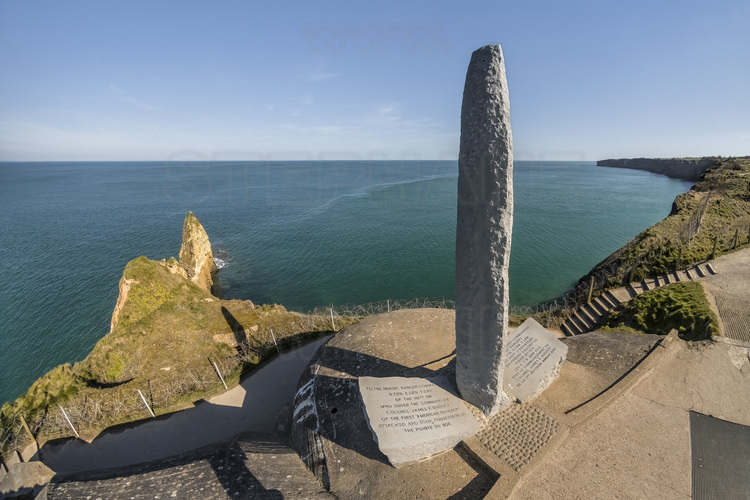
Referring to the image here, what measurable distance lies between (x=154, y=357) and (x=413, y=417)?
10.5 metres

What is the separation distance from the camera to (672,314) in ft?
38.1

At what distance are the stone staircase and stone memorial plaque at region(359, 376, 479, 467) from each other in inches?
389

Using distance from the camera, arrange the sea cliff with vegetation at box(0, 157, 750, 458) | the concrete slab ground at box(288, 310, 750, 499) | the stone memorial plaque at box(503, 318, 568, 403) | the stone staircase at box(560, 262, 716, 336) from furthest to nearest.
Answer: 1. the stone staircase at box(560, 262, 716, 336)
2. the sea cliff with vegetation at box(0, 157, 750, 458)
3. the stone memorial plaque at box(503, 318, 568, 403)
4. the concrete slab ground at box(288, 310, 750, 499)

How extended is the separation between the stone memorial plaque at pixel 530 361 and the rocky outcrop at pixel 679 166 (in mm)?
97700

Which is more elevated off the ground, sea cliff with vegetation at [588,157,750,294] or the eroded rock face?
sea cliff with vegetation at [588,157,750,294]

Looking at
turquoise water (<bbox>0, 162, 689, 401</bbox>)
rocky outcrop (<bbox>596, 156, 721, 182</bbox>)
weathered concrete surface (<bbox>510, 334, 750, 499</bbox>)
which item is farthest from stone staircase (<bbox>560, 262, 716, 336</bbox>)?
rocky outcrop (<bbox>596, 156, 721, 182</bbox>)

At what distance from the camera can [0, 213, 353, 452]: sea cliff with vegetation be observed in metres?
10.4

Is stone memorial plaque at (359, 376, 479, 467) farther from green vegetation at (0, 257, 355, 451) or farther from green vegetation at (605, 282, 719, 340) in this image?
green vegetation at (605, 282, 719, 340)

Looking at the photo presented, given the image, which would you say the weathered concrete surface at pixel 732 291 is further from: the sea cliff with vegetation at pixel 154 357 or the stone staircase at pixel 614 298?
the sea cliff with vegetation at pixel 154 357

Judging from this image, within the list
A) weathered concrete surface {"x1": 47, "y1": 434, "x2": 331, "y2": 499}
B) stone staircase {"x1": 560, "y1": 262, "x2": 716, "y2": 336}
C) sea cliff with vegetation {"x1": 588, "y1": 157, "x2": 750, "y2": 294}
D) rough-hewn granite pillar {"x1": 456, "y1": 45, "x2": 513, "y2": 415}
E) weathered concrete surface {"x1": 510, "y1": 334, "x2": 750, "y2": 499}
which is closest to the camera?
rough-hewn granite pillar {"x1": 456, "y1": 45, "x2": 513, "y2": 415}

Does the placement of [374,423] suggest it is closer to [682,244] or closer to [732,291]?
[732,291]

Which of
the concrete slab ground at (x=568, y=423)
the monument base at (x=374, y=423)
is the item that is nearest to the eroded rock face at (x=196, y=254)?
the monument base at (x=374, y=423)

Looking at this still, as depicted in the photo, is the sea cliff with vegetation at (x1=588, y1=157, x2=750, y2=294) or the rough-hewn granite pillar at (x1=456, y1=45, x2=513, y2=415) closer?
the rough-hewn granite pillar at (x1=456, y1=45, x2=513, y2=415)

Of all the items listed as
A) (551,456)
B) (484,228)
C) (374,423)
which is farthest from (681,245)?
(374,423)
